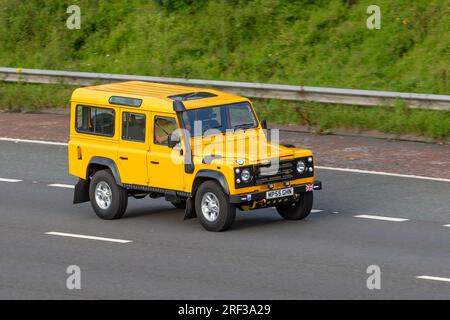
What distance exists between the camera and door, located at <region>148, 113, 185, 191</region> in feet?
53.7

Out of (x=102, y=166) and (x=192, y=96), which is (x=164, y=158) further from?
(x=102, y=166)

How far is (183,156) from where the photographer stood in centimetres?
1630

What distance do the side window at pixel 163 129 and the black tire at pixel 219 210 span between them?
1002 mm

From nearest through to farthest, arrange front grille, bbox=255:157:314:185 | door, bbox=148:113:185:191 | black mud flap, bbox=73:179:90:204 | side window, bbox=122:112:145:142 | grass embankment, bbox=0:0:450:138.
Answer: front grille, bbox=255:157:314:185, door, bbox=148:113:185:191, side window, bbox=122:112:145:142, black mud flap, bbox=73:179:90:204, grass embankment, bbox=0:0:450:138

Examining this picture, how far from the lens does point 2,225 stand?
679 inches

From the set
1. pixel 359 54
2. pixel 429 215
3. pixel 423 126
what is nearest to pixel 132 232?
pixel 429 215

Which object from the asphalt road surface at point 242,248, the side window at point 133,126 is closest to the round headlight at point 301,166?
the asphalt road surface at point 242,248

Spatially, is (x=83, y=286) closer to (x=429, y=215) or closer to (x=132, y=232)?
(x=132, y=232)

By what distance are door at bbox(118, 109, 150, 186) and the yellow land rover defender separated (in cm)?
1

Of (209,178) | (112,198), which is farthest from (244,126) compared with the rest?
(112,198)

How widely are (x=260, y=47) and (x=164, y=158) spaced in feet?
40.1

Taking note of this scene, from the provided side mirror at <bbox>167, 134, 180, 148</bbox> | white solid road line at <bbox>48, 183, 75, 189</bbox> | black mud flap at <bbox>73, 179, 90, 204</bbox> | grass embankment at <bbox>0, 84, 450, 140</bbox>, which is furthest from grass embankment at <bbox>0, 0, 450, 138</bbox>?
side mirror at <bbox>167, 134, 180, 148</bbox>

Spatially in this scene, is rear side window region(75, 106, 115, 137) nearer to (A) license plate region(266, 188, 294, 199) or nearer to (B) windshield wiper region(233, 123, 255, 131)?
(B) windshield wiper region(233, 123, 255, 131)

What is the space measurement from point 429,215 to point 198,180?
360 cm
